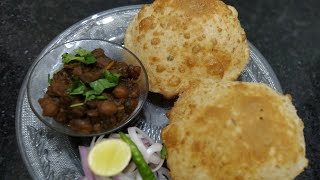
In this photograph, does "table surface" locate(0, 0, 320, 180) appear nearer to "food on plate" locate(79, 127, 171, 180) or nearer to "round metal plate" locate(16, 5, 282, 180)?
"round metal plate" locate(16, 5, 282, 180)

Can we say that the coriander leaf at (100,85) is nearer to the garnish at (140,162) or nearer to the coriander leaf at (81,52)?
the coriander leaf at (81,52)

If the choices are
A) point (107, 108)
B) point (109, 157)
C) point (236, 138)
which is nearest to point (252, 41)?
point (236, 138)

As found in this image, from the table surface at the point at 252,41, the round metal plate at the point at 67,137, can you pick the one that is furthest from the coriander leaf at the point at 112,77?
the table surface at the point at 252,41

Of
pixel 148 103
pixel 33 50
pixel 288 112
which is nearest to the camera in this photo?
pixel 288 112

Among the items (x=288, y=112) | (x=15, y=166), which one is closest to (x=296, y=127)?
(x=288, y=112)

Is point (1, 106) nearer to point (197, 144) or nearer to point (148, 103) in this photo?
point (148, 103)
